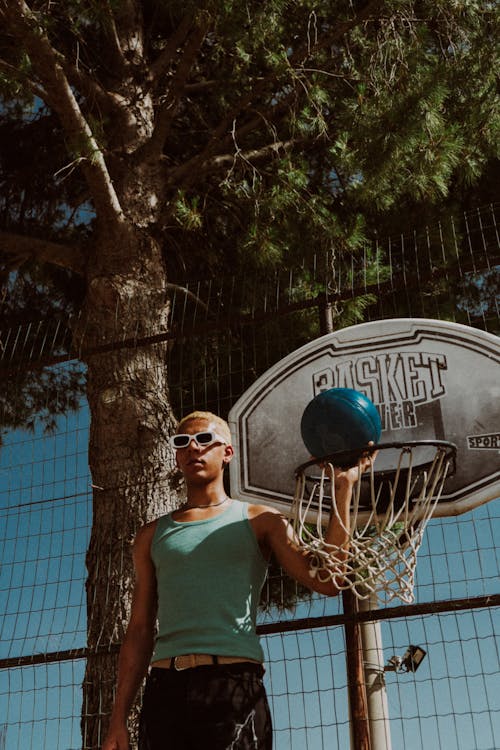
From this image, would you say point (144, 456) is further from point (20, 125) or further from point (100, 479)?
point (20, 125)

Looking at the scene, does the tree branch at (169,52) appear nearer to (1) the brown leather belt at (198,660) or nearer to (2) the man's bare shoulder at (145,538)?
(2) the man's bare shoulder at (145,538)

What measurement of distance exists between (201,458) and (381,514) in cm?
97

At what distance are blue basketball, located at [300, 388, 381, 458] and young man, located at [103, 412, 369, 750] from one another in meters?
0.13

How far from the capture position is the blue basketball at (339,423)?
3.22 m

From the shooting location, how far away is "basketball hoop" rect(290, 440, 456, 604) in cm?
296

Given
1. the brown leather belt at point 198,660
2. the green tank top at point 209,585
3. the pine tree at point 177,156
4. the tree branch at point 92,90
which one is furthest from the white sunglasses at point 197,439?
the tree branch at point 92,90

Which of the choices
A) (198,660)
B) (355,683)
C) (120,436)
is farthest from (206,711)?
(120,436)

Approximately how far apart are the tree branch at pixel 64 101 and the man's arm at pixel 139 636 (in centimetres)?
356

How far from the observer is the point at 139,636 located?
300 centimetres

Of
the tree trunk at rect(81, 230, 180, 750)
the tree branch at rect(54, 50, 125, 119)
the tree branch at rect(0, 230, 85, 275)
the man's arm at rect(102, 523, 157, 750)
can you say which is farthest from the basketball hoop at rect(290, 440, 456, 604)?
the tree branch at rect(54, 50, 125, 119)

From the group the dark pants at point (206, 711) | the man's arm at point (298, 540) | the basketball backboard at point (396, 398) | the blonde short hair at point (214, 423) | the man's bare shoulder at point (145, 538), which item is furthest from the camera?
the basketball backboard at point (396, 398)

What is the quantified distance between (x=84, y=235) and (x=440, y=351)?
4.39m

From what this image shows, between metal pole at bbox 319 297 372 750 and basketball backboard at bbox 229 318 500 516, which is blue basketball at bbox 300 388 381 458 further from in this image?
metal pole at bbox 319 297 372 750

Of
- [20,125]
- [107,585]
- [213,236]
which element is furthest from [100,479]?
[20,125]
